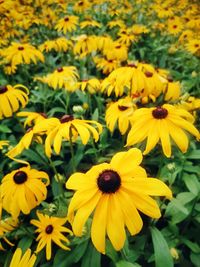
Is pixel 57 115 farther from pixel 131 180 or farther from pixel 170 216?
pixel 131 180

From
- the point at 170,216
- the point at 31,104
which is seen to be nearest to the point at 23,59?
the point at 31,104

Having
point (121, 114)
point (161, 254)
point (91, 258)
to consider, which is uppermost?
point (121, 114)

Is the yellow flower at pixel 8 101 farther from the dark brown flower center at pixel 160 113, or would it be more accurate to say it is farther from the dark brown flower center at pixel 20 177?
the dark brown flower center at pixel 160 113

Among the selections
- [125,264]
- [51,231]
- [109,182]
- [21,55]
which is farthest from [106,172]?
[21,55]

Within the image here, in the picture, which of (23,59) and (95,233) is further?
(23,59)

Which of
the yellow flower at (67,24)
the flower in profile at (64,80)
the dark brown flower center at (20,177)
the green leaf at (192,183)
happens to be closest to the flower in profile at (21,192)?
the dark brown flower center at (20,177)

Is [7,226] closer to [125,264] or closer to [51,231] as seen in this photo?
[51,231]
